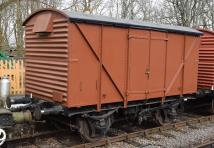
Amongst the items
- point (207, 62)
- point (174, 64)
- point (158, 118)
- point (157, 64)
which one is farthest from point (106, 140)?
point (207, 62)

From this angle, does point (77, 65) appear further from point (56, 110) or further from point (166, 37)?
point (166, 37)

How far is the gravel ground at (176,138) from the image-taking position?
9.06m

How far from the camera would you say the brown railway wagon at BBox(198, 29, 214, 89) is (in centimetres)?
1302

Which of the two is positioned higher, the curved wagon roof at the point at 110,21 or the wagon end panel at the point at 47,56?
the curved wagon roof at the point at 110,21

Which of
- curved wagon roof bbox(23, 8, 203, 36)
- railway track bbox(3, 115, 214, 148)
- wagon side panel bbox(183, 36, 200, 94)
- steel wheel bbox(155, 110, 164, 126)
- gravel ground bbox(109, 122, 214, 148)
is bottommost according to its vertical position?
gravel ground bbox(109, 122, 214, 148)

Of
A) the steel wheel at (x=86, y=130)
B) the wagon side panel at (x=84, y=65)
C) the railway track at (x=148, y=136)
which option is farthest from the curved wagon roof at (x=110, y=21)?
the railway track at (x=148, y=136)

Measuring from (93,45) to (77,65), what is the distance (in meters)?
0.70

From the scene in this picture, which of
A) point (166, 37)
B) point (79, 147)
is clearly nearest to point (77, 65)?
point (79, 147)

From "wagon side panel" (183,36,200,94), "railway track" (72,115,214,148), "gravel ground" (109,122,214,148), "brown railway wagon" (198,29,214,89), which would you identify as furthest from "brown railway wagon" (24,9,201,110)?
"brown railway wagon" (198,29,214,89)

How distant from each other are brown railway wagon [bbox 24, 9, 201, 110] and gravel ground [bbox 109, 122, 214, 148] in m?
1.12

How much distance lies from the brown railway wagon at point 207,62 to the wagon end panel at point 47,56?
268 inches

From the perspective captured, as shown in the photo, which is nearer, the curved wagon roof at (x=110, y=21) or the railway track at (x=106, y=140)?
the curved wagon roof at (x=110, y=21)

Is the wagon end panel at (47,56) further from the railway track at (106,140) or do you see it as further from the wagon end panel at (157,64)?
the wagon end panel at (157,64)

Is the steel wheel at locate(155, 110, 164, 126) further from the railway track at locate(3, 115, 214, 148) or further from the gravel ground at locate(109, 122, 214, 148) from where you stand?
the gravel ground at locate(109, 122, 214, 148)
